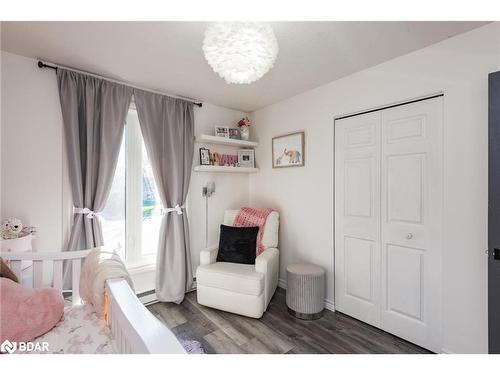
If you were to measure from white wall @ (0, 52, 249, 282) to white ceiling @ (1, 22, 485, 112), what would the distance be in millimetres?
208

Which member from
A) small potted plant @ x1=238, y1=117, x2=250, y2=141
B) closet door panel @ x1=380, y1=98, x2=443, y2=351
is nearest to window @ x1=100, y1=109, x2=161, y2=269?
small potted plant @ x1=238, y1=117, x2=250, y2=141

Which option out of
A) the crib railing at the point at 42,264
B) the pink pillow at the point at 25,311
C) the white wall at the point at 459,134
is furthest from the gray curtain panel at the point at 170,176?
the white wall at the point at 459,134

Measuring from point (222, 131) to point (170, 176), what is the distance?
872 millimetres

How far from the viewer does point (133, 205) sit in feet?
8.37

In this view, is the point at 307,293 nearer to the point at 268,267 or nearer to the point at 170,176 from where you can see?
the point at 268,267

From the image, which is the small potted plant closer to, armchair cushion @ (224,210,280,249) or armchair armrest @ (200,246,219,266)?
armchair cushion @ (224,210,280,249)

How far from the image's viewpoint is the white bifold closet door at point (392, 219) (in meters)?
1.78

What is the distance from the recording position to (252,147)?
3.31 m

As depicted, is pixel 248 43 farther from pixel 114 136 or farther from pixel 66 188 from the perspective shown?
pixel 66 188

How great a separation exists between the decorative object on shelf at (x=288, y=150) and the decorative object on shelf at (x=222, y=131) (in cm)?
61

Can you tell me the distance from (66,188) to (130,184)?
0.57 metres
